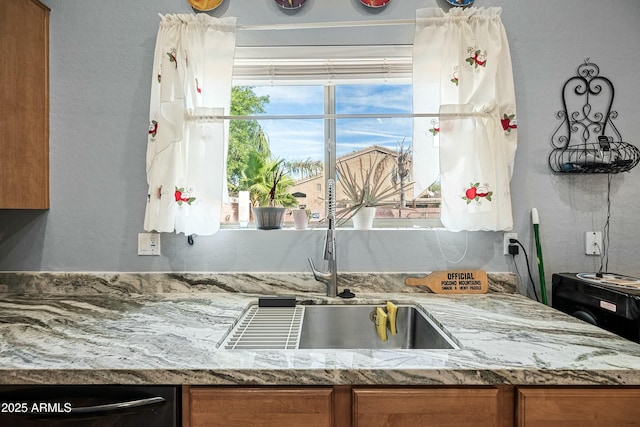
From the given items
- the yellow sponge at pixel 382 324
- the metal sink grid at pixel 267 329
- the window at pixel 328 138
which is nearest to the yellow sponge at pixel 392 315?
the yellow sponge at pixel 382 324

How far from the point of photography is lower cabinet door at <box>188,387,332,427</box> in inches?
36.9

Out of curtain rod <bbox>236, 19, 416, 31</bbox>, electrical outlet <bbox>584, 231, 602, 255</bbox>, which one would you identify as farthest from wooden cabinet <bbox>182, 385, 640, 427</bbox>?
curtain rod <bbox>236, 19, 416, 31</bbox>

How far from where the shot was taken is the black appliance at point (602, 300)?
47.7 inches

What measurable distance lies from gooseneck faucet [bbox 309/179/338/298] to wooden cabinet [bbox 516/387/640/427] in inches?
32.4

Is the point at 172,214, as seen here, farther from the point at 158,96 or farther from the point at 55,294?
the point at 55,294

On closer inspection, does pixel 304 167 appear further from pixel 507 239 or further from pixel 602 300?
pixel 602 300

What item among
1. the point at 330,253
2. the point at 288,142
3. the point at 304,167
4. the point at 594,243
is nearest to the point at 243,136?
the point at 288,142

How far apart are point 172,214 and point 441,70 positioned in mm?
1311

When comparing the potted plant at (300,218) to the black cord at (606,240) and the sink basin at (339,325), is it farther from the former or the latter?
the black cord at (606,240)

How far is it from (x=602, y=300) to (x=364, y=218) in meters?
0.92

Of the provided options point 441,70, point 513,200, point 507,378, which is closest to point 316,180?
point 441,70

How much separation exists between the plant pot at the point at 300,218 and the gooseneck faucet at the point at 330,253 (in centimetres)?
16

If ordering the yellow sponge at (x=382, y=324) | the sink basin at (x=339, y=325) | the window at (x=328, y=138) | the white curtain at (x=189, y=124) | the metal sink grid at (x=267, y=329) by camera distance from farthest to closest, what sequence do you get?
the window at (x=328, y=138)
the white curtain at (x=189, y=124)
the yellow sponge at (x=382, y=324)
the sink basin at (x=339, y=325)
the metal sink grid at (x=267, y=329)

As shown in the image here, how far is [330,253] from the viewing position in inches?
62.2
